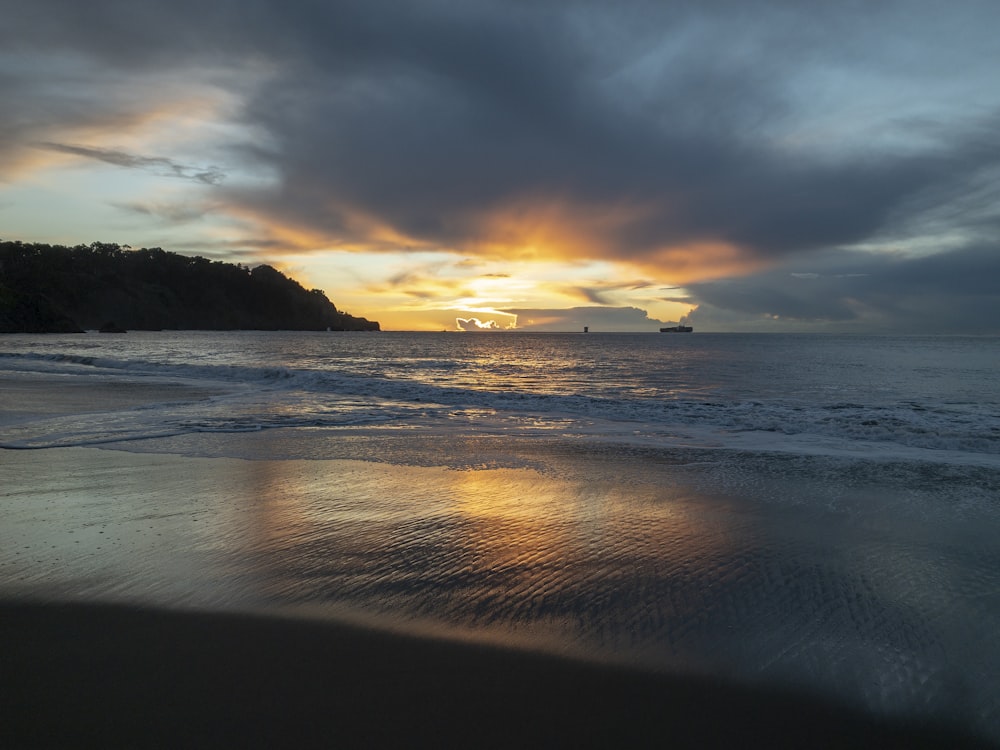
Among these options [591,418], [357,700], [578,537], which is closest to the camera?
[357,700]

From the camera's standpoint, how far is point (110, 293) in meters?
158

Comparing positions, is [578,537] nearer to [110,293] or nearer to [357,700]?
[357,700]

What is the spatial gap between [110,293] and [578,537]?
186 m

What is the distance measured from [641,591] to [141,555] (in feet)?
12.1

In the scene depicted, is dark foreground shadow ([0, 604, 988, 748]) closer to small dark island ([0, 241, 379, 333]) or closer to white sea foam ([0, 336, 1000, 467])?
white sea foam ([0, 336, 1000, 467])

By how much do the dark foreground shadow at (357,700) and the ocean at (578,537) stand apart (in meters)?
0.24

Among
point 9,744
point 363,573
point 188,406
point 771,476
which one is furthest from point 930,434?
point 188,406

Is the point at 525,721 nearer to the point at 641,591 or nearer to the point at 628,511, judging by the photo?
the point at 641,591

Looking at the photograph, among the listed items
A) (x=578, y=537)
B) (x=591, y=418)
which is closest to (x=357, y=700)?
(x=578, y=537)

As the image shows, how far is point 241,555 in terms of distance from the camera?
458 centimetres

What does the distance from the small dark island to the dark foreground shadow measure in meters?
115

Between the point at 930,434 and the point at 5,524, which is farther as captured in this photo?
the point at 930,434

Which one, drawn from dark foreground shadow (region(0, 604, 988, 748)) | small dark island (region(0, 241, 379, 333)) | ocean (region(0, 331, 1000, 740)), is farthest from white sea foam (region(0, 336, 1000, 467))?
small dark island (region(0, 241, 379, 333))

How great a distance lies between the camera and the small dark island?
99438 mm
